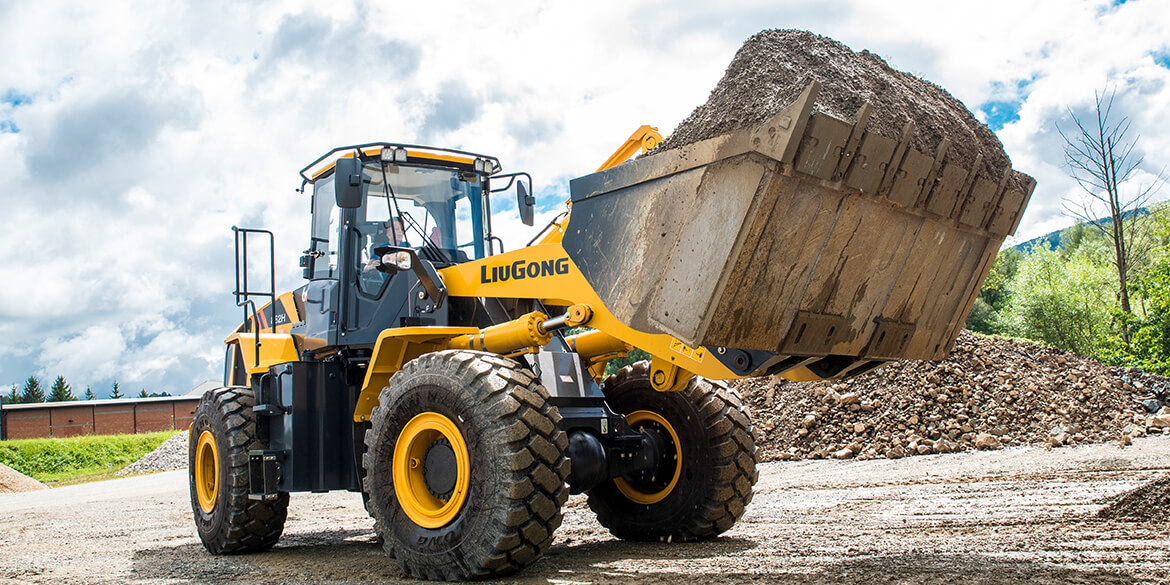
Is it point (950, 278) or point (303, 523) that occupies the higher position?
point (950, 278)

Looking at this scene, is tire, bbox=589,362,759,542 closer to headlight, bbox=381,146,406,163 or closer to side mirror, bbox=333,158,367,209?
side mirror, bbox=333,158,367,209

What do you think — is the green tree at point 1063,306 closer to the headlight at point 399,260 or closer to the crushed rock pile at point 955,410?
the crushed rock pile at point 955,410

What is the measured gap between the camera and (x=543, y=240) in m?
6.32

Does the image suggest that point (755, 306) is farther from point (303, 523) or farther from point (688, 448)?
point (303, 523)

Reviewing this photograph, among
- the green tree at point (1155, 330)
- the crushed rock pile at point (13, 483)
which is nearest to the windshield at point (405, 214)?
the green tree at point (1155, 330)

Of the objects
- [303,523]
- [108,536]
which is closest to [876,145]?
[303,523]

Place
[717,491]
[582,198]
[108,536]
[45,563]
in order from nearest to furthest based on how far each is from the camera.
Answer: [582,198] < [717,491] < [45,563] < [108,536]

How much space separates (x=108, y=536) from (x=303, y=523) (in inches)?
80.9

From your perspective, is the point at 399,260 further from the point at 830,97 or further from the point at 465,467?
the point at 830,97

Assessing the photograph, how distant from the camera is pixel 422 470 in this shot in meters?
5.39

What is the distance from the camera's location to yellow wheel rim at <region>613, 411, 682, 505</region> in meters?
6.52

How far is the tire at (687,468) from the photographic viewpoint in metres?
6.34

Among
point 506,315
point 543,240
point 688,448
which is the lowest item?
point 688,448

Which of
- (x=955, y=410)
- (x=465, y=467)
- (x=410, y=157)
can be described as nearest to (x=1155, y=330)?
(x=955, y=410)
